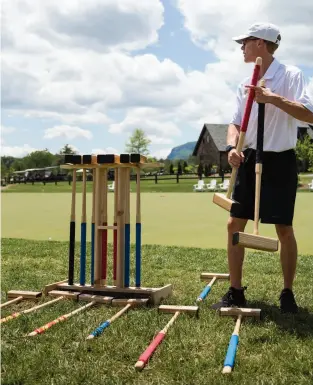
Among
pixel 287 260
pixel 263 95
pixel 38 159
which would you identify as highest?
pixel 38 159

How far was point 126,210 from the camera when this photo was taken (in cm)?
448

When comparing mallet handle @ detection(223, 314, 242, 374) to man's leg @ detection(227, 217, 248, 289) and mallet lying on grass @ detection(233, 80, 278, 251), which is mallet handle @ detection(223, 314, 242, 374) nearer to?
mallet lying on grass @ detection(233, 80, 278, 251)

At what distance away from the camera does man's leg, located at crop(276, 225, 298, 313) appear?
4.10 m

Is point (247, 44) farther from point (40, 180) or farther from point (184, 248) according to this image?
point (40, 180)

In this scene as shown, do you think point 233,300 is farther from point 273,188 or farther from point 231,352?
point 231,352

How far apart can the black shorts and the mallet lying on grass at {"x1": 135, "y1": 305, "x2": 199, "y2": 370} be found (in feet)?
2.57

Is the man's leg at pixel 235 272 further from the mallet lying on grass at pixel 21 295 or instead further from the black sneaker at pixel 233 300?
the mallet lying on grass at pixel 21 295

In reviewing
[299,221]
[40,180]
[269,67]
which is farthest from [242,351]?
[40,180]

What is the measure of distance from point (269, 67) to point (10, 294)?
276cm

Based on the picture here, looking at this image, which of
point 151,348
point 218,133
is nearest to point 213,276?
point 151,348

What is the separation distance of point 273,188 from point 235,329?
1137 mm

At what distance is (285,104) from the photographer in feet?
12.3

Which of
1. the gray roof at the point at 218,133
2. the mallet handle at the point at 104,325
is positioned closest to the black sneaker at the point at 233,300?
the mallet handle at the point at 104,325

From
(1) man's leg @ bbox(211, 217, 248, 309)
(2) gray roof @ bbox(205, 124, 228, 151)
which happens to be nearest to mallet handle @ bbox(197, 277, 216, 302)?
(1) man's leg @ bbox(211, 217, 248, 309)
